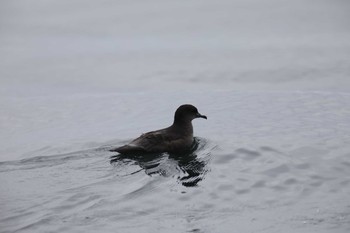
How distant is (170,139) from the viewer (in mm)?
13328

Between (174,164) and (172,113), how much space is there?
13.6 feet

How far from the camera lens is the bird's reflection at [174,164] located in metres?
11.5

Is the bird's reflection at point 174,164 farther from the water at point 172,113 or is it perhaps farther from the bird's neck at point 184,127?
the bird's neck at point 184,127

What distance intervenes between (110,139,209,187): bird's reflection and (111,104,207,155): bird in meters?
0.13

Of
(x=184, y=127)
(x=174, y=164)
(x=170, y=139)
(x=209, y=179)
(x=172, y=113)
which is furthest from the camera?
(x=172, y=113)

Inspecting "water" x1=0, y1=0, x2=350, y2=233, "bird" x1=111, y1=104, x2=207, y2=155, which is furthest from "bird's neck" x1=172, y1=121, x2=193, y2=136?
"water" x1=0, y1=0, x2=350, y2=233

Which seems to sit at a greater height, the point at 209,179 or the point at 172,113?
the point at 172,113

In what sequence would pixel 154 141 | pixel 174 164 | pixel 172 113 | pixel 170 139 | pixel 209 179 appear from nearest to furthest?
pixel 209 179 < pixel 174 164 < pixel 154 141 < pixel 170 139 < pixel 172 113

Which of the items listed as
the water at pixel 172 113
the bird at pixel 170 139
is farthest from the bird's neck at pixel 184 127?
the water at pixel 172 113

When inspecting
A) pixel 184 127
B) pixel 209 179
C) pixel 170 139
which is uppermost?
pixel 184 127

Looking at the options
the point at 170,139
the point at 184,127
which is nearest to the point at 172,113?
the point at 184,127

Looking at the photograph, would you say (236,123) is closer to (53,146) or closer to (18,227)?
(53,146)

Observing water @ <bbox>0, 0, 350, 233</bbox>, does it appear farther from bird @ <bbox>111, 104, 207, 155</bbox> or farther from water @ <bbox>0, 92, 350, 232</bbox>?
bird @ <bbox>111, 104, 207, 155</bbox>

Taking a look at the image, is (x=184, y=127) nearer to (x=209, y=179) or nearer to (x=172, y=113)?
(x=172, y=113)
